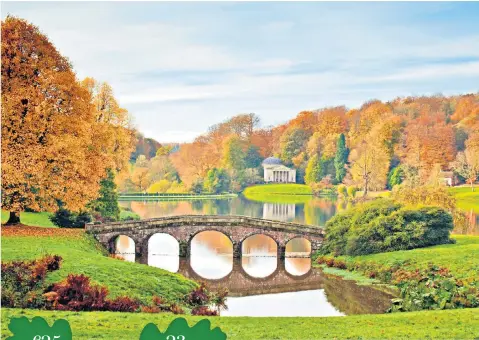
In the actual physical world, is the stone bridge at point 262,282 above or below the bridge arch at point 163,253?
below

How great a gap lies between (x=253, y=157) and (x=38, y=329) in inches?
3816

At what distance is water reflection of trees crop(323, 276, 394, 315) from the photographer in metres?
25.6

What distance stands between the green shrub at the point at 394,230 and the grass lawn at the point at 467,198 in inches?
1283

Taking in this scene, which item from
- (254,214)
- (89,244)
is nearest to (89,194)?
(89,244)

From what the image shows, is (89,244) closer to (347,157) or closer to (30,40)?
(30,40)

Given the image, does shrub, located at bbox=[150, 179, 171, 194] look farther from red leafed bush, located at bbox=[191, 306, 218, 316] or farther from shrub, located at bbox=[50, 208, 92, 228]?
red leafed bush, located at bbox=[191, 306, 218, 316]

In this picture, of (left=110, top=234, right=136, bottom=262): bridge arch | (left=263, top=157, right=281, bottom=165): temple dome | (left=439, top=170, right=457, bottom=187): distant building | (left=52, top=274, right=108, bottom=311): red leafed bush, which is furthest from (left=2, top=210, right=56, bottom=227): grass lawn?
(left=263, top=157, right=281, bottom=165): temple dome

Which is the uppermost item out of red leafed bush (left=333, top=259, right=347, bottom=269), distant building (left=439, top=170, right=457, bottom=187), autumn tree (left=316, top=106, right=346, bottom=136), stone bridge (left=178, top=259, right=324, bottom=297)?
autumn tree (left=316, top=106, right=346, bottom=136)

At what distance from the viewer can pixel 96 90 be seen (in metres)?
45.7

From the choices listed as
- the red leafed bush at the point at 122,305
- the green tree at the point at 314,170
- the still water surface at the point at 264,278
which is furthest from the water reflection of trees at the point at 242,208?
the red leafed bush at the point at 122,305

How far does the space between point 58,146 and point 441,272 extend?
59.9ft

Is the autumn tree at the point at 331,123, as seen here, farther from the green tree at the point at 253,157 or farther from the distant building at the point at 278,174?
the green tree at the point at 253,157

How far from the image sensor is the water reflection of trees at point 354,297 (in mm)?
25609

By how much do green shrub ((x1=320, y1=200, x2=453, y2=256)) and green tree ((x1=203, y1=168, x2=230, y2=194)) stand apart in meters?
54.5
